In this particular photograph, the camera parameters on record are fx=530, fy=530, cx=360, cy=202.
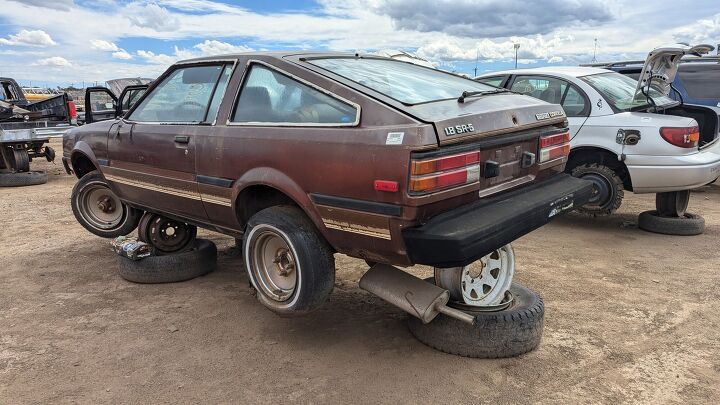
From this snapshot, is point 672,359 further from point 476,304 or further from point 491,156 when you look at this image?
point 491,156

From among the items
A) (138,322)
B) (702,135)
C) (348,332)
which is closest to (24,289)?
(138,322)

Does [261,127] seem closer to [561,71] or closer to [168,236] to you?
[168,236]

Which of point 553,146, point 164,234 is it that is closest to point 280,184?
point 553,146

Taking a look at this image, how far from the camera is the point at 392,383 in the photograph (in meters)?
2.99

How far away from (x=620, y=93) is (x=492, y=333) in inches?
171

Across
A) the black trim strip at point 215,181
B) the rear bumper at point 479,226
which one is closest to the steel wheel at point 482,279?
the rear bumper at point 479,226

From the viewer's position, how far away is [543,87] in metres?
6.61

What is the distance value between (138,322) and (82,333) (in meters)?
0.36

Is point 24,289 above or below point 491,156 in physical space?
below

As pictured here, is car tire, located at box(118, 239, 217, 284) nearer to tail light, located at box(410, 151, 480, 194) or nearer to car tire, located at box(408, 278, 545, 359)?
car tire, located at box(408, 278, 545, 359)

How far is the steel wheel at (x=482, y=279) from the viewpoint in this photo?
3.24 meters

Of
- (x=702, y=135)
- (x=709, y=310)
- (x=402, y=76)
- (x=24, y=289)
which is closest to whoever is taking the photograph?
(x=402, y=76)

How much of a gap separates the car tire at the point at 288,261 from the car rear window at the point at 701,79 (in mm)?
7931

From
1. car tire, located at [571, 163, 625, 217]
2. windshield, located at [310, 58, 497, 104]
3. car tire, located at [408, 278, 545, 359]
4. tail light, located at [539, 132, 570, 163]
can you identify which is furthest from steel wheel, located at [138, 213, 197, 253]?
car tire, located at [571, 163, 625, 217]
